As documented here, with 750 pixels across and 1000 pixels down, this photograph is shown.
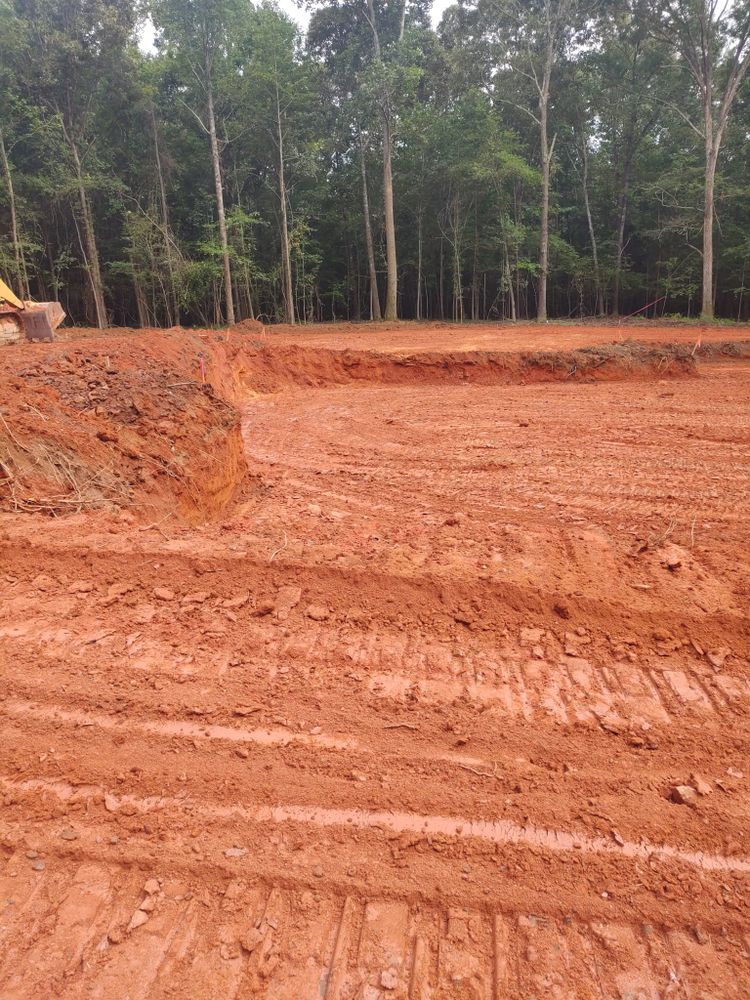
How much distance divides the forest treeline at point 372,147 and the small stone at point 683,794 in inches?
869

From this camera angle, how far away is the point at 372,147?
1045 inches

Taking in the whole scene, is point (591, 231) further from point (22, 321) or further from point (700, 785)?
point (700, 785)

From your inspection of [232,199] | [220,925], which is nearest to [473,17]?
[232,199]

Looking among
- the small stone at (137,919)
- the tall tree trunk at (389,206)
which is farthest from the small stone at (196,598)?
the tall tree trunk at (389,206)

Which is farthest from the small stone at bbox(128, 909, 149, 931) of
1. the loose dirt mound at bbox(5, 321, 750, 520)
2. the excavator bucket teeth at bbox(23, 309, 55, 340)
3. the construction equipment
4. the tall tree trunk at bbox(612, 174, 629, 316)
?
the tall tree trunk at bbox(612, 174, 629, 316)

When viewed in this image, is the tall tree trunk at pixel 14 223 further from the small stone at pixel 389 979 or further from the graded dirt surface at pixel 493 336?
the small stone at pixel 389 979

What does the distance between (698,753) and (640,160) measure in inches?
1301

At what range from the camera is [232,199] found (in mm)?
28984

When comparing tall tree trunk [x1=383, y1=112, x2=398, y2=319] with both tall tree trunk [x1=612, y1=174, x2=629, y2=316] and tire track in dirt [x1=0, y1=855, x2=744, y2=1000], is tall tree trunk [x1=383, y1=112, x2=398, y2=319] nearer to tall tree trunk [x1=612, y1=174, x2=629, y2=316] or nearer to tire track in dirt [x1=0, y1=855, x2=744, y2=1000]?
tall tree trunk [x1=612, y1=174, x2=629, y2=316]

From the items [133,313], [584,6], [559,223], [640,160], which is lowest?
[133,313]

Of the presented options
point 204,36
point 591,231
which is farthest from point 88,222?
point 591,231

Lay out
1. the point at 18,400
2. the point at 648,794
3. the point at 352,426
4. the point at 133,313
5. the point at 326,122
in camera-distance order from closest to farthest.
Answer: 1. the point at 648,794
2. the point at 18,400
3. the point at 352,426
4. the point at 326,122
5. the point at 133,313

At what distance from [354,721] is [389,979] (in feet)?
3.46

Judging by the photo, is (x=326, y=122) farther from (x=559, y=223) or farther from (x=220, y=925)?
(x=220, y=925)
